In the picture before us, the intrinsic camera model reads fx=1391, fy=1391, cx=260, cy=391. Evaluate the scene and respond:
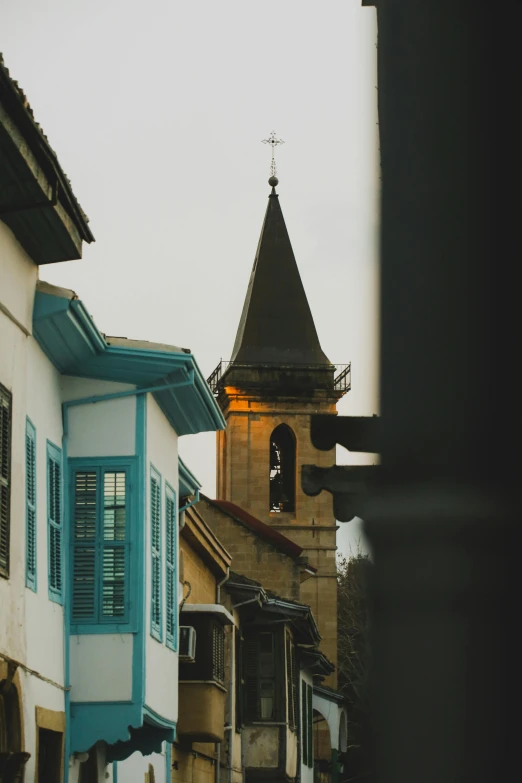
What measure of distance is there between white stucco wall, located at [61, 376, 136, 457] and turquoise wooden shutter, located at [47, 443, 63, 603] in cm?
41

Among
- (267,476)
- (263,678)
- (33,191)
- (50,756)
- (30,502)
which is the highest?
(267,476)

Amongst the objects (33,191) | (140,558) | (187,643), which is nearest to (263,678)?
(187,643)

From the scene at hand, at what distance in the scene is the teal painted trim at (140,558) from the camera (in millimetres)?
14836

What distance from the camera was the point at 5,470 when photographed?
12656mm

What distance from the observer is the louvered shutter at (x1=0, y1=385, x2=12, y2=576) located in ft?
40.8

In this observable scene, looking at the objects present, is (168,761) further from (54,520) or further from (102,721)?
(54,520)

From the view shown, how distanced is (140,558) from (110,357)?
2.23 m

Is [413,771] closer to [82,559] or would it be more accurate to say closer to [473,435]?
[473,435]

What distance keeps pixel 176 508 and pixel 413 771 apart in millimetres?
16389

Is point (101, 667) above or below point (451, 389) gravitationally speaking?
below

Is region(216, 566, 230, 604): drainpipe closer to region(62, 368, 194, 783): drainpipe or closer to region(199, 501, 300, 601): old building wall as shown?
region(62, 368, 194, 783): drainpipe

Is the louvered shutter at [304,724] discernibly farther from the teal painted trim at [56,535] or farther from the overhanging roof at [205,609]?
the teal painted trim at [56,535]

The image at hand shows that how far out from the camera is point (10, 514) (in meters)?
12.7

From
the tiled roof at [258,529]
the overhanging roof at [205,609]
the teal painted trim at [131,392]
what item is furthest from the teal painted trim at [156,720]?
the tiled roof at [258,529]
